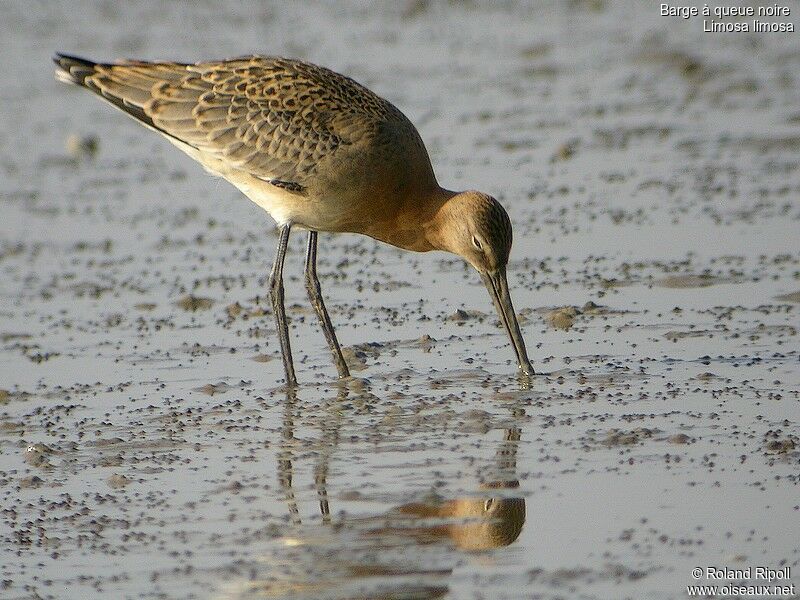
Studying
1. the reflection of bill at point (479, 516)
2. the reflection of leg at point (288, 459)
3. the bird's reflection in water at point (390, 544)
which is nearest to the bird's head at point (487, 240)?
the reflection of leg at point (288, 459)

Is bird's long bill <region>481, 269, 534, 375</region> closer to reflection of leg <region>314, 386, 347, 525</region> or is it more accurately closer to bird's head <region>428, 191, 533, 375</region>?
bird's head <region>428, 191, 533, 375</region>

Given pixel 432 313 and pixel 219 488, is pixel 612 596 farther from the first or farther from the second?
pixel 432 313

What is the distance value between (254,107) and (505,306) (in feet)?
6.26

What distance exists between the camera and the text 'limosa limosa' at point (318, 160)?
26.3ft

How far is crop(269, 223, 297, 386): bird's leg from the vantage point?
8.13 meters

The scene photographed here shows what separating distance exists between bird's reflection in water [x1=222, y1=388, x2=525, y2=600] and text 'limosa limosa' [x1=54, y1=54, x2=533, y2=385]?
5.91 ft

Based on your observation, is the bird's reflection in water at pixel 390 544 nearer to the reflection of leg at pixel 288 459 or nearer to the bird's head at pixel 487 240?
the reflection of leg at pixel 288 459

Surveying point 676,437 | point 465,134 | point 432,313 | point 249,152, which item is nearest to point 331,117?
point 249,152

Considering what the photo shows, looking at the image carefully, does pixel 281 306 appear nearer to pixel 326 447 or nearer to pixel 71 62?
pixel 326 447

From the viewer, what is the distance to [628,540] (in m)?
5.49

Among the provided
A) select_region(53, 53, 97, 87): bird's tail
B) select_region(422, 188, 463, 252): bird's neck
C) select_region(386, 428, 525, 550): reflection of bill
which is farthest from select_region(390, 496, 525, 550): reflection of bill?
select_region(53, 53, 97, 87): bird's tail

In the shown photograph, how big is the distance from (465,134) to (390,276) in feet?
13.4

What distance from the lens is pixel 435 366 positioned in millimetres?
8133

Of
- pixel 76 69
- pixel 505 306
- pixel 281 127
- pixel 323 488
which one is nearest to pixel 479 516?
pixel 323 488
